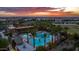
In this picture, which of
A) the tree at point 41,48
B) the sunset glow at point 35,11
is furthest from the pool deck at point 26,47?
the sunset glow at point 35,11

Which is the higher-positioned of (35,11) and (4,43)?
(35,11)

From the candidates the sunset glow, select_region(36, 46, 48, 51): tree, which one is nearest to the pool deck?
select_region(36, 46, 48, 51): tree

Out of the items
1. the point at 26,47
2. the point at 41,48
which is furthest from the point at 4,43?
the point at 41,48

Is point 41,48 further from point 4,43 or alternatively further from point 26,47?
point 4,43

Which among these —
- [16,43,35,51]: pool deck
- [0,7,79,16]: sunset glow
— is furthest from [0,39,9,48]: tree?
[0,7,79,16]: sunset glow

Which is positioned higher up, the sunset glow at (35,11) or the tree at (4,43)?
the sunset glow at (35,11)

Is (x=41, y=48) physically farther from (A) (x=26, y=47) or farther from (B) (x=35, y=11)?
(B) (x=35, y=11)

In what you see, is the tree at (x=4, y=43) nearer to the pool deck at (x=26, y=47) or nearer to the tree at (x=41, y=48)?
the pool deck at (x=26, y=47)

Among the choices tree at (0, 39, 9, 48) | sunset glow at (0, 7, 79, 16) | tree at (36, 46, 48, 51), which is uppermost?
sunset glow at (0, 7, 79, 16)

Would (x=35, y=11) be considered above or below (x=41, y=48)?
above

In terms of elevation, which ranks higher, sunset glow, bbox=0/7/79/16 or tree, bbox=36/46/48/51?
sunset glow, bbox=0/7/79/16

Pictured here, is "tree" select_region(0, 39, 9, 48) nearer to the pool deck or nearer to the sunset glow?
the pool deck
